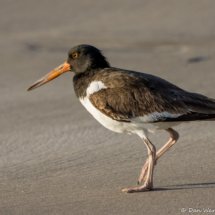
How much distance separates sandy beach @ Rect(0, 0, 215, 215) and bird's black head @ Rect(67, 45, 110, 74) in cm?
119

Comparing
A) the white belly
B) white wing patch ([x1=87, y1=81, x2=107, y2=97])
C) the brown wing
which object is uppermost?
white wing patch ([x1=87, y1=81, x2=107, y2=97])

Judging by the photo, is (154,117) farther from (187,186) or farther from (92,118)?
(92,118)

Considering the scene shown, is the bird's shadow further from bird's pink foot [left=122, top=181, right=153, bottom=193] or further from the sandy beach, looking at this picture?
bird's pink foot [left=122, top=181, right=153, bottom=193]

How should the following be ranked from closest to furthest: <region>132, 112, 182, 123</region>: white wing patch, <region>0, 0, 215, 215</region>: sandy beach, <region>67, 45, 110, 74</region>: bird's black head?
<region>0, 0, 215, 215</region>: sandy beach
<region>132, 112, 182, 123</region>: white wing patch
<region>67, 45, 110, 74</region>: bird's black head

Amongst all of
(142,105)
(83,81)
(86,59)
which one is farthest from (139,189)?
(86,59)

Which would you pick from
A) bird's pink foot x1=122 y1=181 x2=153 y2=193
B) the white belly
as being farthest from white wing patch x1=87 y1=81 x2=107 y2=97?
bird's pink foot x1=122 y1=181 x2=153 y2=193

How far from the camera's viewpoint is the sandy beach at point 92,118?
12.5ft

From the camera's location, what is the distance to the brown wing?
4094 millimetres

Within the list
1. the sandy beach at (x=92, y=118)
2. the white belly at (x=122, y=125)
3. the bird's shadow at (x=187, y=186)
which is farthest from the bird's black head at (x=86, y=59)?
the bird's shadow at (x=187, y=186)

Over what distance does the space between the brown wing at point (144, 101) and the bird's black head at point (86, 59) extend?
51cm

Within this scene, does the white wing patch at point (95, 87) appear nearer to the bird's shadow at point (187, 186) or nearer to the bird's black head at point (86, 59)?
the bird's black head at point (86, 59)

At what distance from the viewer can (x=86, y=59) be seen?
4727mm

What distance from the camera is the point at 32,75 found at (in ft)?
29.1

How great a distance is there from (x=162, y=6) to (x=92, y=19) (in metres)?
2.37
